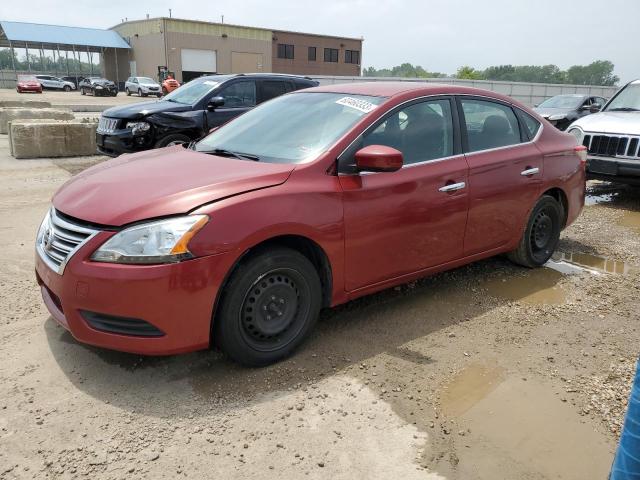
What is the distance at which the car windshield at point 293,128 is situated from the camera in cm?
356

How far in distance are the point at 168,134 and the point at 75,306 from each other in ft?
20.8

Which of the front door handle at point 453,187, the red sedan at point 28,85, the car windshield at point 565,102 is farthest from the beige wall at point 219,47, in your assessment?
the front door handle at point 453,187

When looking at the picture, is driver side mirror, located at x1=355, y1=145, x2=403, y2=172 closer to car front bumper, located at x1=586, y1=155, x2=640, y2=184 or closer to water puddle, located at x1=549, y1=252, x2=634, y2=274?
water puddle, located at x1=549, y1=252, x2=634, y2=274

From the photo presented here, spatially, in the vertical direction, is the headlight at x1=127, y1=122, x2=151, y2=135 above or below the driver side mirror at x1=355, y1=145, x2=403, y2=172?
below

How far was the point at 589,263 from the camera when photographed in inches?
216

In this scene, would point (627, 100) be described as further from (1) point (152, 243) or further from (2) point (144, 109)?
(1) point (152, 243)

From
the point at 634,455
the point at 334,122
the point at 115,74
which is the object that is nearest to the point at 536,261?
the point at 334,122

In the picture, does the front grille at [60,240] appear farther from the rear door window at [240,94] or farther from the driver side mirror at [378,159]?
the rear door window at [240,94]

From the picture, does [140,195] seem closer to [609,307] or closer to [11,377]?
[11,377]

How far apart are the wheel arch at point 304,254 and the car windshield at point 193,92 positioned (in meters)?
6.42

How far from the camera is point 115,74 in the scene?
65250 mm

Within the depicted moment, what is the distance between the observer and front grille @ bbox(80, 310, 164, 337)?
2.84 m

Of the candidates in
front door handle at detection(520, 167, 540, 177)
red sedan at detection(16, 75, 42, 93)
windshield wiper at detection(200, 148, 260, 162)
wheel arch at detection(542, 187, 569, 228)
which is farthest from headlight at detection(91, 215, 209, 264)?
red sedan at detection(16, 75, 42, 93)

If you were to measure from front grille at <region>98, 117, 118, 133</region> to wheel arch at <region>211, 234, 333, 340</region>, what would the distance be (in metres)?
6.72
